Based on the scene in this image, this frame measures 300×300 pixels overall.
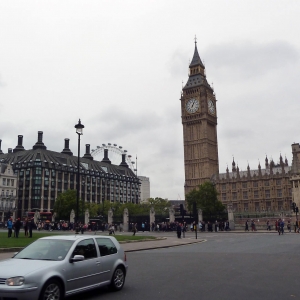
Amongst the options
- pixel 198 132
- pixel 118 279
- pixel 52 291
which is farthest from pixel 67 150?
pixel 52 291

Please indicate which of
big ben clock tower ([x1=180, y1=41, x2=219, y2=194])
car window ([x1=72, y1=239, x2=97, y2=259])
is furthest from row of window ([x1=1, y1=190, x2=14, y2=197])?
car window ([x1=72, y1=239, x2=97, y2=259])

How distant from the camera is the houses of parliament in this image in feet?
358

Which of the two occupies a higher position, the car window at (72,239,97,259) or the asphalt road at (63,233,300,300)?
the car window at (72,239,97,259)

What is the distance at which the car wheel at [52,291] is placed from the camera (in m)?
6.98

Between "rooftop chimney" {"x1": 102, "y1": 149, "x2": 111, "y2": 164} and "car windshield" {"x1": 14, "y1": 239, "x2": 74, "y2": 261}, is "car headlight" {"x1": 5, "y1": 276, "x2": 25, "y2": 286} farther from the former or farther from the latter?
"rooftop chimney" {"x1": 102, "y1": 149, "x2": 111, "y2": 164}

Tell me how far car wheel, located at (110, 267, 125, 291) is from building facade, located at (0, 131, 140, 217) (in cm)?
9301

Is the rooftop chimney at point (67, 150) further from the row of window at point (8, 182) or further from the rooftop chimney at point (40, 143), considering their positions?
the row of window at point (8, 182)

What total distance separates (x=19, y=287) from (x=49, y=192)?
105245 millimetres

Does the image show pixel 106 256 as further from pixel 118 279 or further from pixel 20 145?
pixel 20 145

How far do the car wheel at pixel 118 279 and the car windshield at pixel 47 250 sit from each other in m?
1.60

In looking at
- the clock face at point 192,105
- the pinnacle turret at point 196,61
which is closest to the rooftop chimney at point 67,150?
the clock face at point 192,105

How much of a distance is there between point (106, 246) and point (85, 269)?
119 centimetres

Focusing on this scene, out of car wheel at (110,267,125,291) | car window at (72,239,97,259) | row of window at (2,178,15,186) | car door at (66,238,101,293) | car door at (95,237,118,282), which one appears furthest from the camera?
row of window at (2,178,15,186)

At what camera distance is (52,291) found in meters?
7.19
